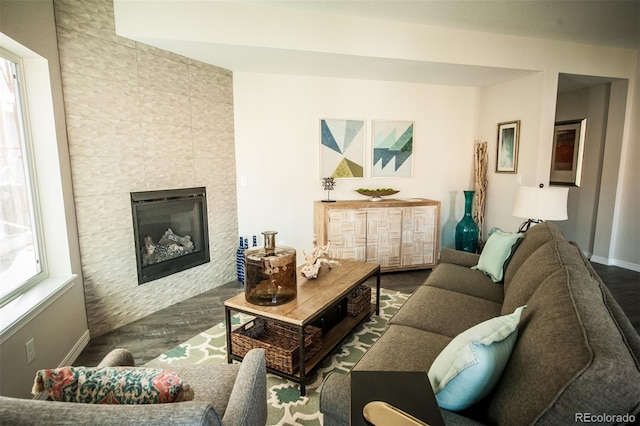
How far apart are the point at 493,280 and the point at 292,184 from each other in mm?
2571

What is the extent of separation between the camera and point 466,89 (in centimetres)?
464

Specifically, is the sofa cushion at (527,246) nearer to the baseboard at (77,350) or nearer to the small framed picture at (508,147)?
the small framed picture at (508,147)

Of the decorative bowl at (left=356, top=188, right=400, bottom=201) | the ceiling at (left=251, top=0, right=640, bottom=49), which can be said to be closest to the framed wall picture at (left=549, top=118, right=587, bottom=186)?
the ceiling at (left=251, top=0, right=640, bottom=49)

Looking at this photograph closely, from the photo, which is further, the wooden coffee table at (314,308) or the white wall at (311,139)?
the white wall at (311,139)

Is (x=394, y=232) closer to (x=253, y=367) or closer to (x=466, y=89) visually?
(x=466, y=89)

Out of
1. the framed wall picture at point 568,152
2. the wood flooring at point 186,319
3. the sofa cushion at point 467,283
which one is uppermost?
the framed wall picture at point 568,152

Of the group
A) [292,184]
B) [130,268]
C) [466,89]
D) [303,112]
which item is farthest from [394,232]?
[130,268]

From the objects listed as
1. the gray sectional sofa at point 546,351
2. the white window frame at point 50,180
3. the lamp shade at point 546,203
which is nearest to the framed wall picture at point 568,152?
the lamp shade at point 546,203

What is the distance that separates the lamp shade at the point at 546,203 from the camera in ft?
9.50

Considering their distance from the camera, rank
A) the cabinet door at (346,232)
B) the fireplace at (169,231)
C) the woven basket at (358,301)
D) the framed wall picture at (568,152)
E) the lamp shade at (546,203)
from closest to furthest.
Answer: the woven basket at (358,301) → the lamp shade at (546,203) → the fireplace at (169,231) → the cabinet door at (346,232) → the framed wall picture at (568,152)

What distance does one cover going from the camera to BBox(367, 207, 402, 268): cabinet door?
4129mm

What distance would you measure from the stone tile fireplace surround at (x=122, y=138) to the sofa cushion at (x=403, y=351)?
2.36 m

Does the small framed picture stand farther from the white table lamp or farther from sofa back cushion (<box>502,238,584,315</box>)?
sofa back cushion (<box>502,238,584,315</box>)

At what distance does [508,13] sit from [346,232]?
9.00ft
